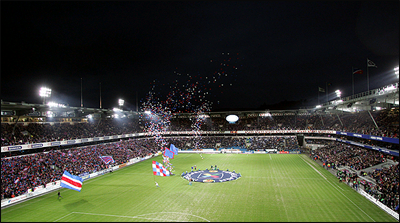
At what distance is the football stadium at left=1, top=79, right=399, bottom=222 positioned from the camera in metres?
19.5

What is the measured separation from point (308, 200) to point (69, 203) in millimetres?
24246

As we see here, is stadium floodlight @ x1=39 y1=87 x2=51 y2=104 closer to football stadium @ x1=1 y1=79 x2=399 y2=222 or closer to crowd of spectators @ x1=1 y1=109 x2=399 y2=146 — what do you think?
football stadium @ x1=1 y1=79 x2=399 y2=222

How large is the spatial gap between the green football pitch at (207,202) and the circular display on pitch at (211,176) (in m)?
1.19

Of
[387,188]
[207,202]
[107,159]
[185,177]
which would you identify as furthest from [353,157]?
[107,159]

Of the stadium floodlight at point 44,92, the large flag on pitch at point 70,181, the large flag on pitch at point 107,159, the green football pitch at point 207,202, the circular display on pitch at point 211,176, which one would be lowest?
the circular display on pitch at point 211,176

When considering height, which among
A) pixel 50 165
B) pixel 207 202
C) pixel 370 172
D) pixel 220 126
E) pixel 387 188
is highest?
pixel 220 126

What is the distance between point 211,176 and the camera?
32500 millimetres

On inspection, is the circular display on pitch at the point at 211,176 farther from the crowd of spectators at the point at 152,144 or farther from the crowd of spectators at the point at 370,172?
the crowd of spectators at the point at 152,144

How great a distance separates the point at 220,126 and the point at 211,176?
4208 cm

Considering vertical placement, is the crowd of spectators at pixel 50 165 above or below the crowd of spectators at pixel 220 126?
below

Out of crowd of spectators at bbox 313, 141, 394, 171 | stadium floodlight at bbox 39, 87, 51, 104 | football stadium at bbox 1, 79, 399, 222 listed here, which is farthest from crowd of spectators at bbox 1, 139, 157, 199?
crowd of spectators at bbox 313, 141, 394, 171

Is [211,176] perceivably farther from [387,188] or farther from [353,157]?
[353,157]

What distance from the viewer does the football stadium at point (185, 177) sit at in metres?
19.5

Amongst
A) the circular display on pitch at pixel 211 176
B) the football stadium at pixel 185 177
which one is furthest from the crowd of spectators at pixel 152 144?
the circular display on pitch at pixel 211 176
